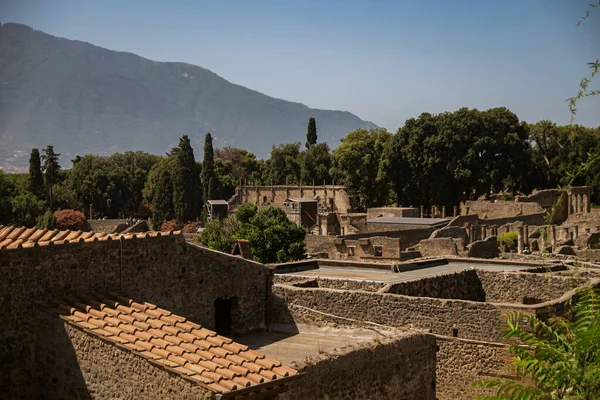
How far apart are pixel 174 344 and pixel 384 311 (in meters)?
5.93

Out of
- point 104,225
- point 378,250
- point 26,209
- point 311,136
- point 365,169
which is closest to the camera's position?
point 378,250

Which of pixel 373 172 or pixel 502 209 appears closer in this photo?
pixel 502 209

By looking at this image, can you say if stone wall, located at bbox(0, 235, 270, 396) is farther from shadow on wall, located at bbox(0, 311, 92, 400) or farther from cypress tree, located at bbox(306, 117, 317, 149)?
cypress tree, located at bbox(306, 117, 317, 149)

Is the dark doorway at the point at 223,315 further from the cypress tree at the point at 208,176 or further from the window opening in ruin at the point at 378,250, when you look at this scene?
the cypress tree at the point at 208,176

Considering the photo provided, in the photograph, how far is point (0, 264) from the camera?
34.6 ft

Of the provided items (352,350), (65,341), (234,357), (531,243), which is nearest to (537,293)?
(352,350)

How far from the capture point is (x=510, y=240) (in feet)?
142

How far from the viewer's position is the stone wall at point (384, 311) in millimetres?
14680

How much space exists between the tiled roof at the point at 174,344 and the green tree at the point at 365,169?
249 ft

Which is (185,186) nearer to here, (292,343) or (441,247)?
(441,247)

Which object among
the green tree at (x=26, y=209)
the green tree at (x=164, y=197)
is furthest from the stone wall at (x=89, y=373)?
the green tree at (x=164, y=197)

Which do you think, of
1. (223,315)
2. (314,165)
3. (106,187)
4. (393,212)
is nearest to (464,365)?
(223,315)

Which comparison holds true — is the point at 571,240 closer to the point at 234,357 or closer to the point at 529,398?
the point at 234,357

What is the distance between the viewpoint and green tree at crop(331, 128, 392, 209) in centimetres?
8862
